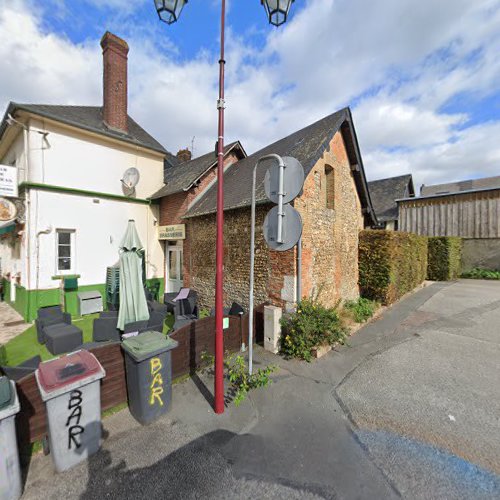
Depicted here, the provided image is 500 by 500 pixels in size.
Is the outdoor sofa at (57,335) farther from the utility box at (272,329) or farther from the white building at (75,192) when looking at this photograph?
the utility box at (272,329)

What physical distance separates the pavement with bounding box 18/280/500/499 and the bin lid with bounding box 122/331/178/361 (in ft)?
2.99

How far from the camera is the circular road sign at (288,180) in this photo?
11.2 ft

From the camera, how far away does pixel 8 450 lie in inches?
86.1

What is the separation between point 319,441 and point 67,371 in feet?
9.72

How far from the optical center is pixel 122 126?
1012 cm

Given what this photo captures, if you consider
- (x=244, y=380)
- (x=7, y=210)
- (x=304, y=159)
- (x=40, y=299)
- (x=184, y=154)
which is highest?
(x=184, y=154)

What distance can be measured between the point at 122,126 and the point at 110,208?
3.57 meters

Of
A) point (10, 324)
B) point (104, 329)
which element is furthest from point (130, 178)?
point (104, 329)

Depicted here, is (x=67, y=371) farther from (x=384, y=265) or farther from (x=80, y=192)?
(x=384, y=265)

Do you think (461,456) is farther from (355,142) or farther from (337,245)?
(355,142)

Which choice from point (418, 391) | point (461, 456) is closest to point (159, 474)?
point (461, 456)

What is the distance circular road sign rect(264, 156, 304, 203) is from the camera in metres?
3.42

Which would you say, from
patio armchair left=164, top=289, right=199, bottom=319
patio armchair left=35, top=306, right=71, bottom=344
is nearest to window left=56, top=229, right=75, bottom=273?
patio armchair left=35, top=306, right=71, bottom=344

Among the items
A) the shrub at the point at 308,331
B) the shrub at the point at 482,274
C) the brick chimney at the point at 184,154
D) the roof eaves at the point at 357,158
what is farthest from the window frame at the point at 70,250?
the shrub at the point at 482,274
